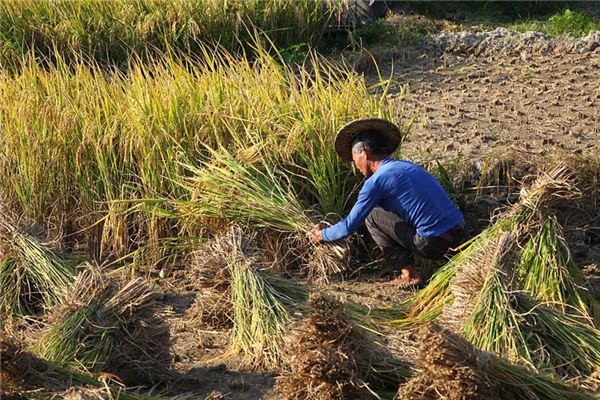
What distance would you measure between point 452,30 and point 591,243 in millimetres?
3845

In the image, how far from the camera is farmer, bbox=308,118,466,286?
535 cm

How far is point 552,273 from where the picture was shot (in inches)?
194

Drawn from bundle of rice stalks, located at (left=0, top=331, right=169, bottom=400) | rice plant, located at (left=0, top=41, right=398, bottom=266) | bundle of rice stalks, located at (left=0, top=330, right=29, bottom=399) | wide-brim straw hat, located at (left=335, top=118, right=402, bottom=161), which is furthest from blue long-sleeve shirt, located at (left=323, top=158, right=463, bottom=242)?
bundle of rice stalks, located at (left=0, top=330, right=29, bottom=399)

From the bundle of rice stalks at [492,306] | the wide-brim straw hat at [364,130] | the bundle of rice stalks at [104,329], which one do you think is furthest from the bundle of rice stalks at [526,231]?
the bundle of rice stalks at [104,329]

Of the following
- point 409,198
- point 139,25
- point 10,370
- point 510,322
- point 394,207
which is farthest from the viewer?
point 139,25

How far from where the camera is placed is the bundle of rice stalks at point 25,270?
210 inches

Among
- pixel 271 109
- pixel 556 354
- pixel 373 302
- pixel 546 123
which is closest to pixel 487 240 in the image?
pixel 556 354

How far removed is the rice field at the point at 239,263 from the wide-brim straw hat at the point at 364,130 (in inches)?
10.0

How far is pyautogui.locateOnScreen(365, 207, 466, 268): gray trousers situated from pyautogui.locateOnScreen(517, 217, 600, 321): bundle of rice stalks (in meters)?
0.51

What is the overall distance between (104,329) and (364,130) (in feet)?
6.08

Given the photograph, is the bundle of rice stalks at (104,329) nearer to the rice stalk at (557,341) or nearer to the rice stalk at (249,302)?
the rice stalk at (249,302)

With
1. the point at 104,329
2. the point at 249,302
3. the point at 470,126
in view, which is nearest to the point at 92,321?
A: the point at 104,329

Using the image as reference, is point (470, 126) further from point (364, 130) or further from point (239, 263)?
point (239, 263)

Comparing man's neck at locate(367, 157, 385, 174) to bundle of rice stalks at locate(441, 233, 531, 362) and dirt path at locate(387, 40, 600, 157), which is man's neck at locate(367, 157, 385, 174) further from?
bundle of rice stalks at locate(441, 233, 531, 362)
